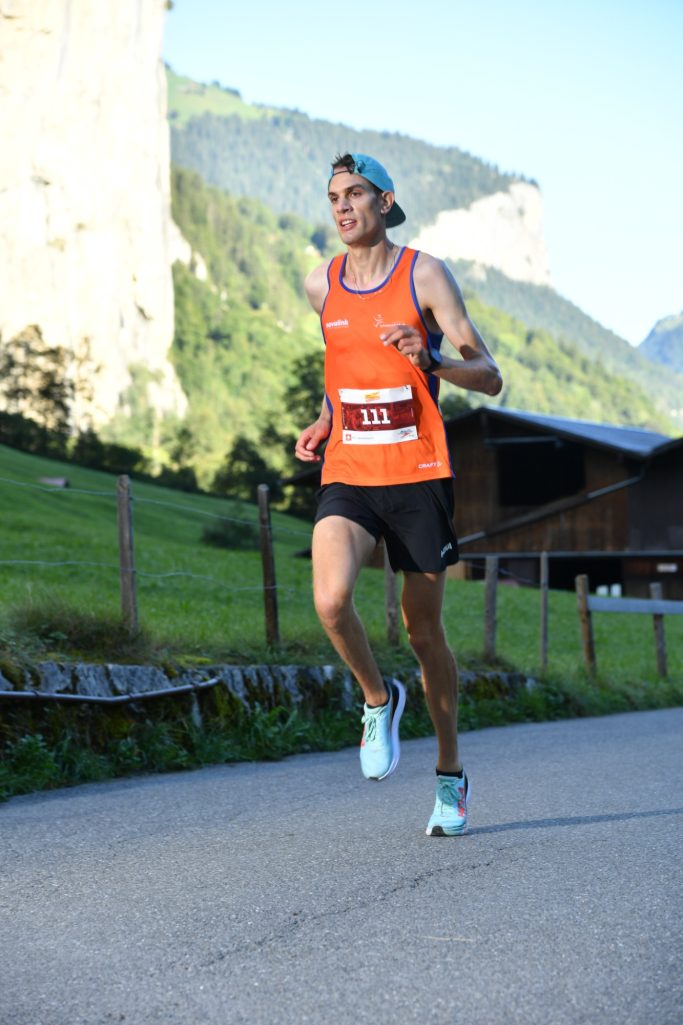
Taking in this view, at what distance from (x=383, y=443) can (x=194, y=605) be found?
14835mm

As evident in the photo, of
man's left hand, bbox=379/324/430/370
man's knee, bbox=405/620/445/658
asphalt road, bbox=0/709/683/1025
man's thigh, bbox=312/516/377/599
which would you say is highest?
man's left hand, bbox=379/324/430/370

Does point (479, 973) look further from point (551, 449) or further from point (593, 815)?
point (551, 449)

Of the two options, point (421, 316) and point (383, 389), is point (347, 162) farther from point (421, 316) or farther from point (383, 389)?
point (383, 389)

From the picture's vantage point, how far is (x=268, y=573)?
1101cm

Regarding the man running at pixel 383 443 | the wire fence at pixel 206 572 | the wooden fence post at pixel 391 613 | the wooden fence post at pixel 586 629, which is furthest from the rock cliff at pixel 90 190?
the man running at pixel 383 443

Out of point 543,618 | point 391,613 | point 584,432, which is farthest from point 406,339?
point 584,432

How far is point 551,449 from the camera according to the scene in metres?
46.2

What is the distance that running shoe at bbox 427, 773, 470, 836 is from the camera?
528 cm

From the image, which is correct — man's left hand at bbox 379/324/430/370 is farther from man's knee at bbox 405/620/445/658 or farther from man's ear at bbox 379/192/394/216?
man's knee at bbox 405/620/445/658

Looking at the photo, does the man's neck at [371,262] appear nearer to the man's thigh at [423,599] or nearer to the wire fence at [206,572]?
the man's thigh at [423,599]

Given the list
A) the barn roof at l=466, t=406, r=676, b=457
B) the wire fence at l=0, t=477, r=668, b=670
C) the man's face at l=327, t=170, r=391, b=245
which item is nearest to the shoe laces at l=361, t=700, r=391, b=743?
the man's face at l=327, t=170, r=391, b=245

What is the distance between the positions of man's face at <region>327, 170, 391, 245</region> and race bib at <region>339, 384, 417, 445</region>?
606 millimetres

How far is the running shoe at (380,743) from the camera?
5371 mm

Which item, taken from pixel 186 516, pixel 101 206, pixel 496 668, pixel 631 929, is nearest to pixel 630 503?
pixel 186 516
